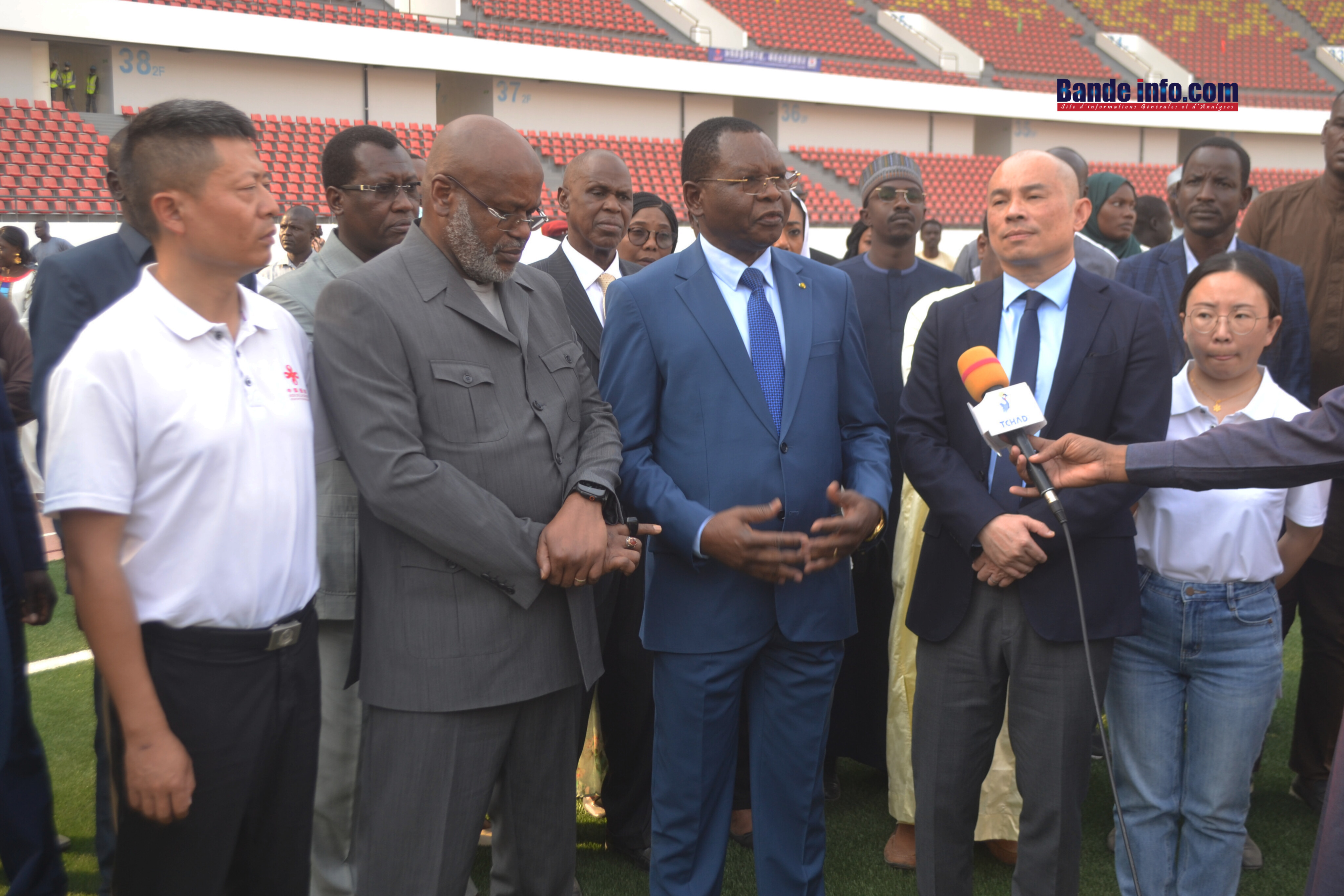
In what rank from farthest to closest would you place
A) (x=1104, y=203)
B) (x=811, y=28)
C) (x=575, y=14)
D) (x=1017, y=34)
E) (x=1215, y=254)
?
1. (x=1017, y=34)
2. (x=811, y=28)
3. (x=575, y=14)
4. (x=1104, y=203)
5. (x=1215, y=254)

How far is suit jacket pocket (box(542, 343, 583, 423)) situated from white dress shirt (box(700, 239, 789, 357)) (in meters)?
0.50

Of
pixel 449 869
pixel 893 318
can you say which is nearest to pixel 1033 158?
pixel 893 318

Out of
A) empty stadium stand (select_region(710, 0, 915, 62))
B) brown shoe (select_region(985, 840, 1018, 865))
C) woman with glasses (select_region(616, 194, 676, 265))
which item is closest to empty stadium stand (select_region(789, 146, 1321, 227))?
empty stadium stand (select_region(710, 0, 915, 62))

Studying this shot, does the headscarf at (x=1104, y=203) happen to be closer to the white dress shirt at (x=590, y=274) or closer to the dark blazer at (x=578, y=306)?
the white dress shirt at (x=590, y=274)

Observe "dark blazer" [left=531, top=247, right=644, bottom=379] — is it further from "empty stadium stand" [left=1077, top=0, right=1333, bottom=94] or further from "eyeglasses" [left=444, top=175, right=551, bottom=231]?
"empty stadium stand" [left=1077, top=0, right=1333, bottom=94]

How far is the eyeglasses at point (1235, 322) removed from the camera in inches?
106

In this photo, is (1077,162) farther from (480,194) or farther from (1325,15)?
(1325,15)

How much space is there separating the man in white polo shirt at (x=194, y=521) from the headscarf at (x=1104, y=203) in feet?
16.9

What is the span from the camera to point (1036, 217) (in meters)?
2.57

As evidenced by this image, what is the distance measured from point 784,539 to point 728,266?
72 centimetres

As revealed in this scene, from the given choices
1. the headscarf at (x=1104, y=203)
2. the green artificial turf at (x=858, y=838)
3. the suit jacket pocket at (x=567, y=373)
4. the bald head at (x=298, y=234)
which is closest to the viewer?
the suit jacket pocket at (x=567, y=373)

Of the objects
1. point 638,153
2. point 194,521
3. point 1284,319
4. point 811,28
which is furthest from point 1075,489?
point 811,28

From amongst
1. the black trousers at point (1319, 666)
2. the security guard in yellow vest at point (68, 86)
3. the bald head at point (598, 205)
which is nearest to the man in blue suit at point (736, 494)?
the bald head at point (598, 205)

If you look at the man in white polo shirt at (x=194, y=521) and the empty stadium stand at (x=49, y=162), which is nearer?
the man in white polo shirt at (x=194, y=521)
